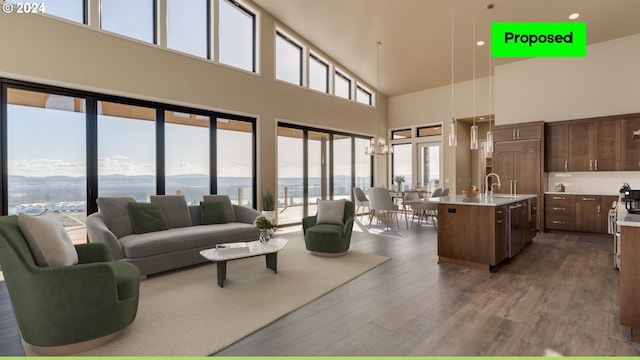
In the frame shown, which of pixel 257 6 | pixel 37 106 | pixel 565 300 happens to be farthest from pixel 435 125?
pixel 37 106

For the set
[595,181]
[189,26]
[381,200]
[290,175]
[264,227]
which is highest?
[189,26]

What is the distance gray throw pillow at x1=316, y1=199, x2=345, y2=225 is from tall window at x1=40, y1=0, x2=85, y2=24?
4.64 metres

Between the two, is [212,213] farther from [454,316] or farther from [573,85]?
[573,85]

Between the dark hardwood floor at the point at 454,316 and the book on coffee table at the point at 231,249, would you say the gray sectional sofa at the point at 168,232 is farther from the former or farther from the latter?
the dark hardwood floor at the point at 454,316

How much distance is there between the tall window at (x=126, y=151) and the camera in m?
4.94

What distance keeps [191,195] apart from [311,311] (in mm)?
4010

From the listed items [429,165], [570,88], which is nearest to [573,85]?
[570,88]

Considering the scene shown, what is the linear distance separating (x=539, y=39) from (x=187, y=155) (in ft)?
23.7

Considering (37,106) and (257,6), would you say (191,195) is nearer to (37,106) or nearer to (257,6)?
(37,106)

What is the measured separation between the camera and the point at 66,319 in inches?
85.8

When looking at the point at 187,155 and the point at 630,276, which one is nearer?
the point at 630,276

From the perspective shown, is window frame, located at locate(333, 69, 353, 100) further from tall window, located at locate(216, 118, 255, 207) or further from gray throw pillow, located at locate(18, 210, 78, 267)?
gray throw pillow, located at locate(18, 210, 78, 267)

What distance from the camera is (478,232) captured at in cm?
412

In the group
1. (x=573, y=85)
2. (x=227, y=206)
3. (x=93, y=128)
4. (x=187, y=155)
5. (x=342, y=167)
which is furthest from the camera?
(x=342, y=167)
